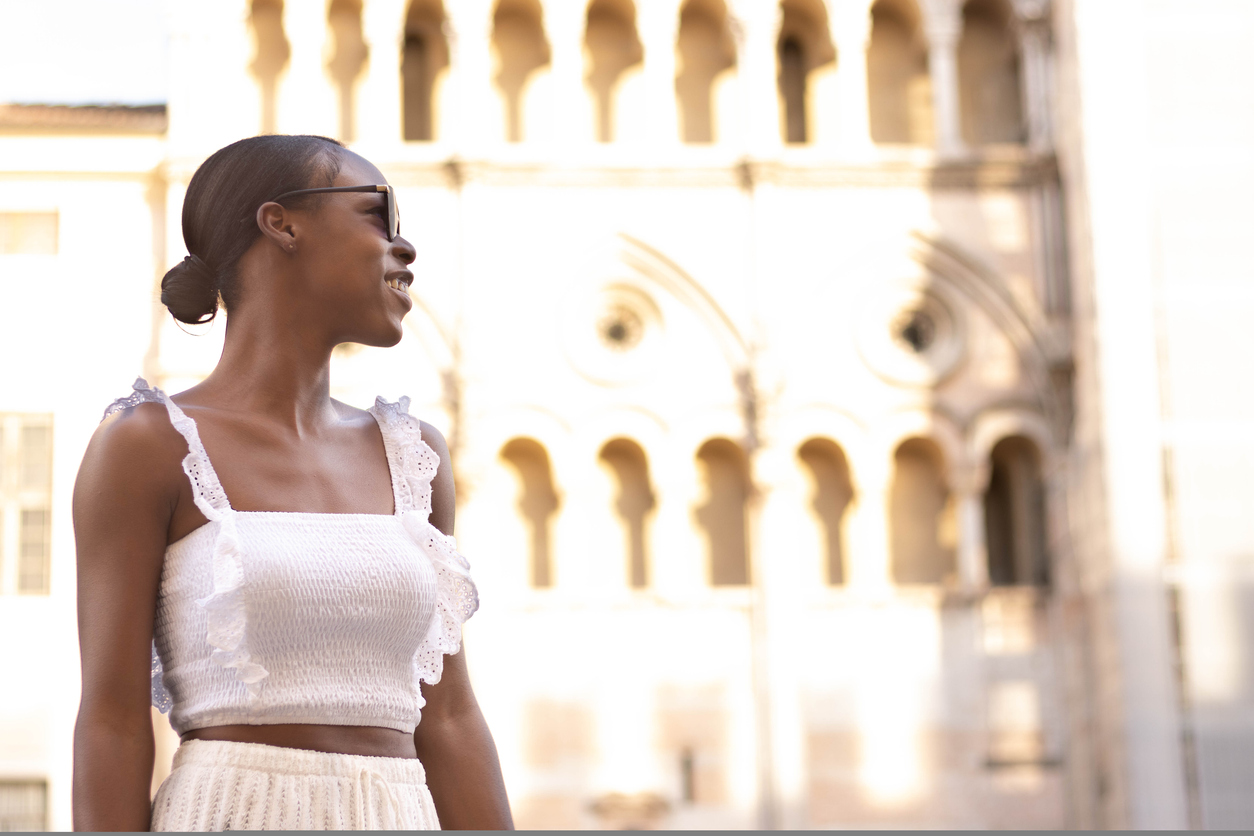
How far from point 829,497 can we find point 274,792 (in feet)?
62.7

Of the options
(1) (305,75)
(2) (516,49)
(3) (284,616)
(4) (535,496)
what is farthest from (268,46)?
(3) (284,616)

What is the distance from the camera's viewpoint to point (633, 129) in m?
21.8

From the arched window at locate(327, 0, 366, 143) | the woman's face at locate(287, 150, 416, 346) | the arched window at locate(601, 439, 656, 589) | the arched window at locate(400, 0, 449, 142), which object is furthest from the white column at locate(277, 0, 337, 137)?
the woman's face at locate(287, 150, 416, 346)

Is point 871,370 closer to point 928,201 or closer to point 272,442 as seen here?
point 928,201

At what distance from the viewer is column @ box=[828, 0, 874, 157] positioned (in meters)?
21.1

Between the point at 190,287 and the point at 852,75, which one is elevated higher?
the point at 852,75

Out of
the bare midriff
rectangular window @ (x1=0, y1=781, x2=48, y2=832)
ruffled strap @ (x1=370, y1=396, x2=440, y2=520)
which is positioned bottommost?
rectangular window @ (x1=0, y1=781, x2=48, y2=832)

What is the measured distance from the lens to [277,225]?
2.22m

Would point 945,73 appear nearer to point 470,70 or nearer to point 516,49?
point 516,49

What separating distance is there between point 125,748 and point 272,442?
1.37ft

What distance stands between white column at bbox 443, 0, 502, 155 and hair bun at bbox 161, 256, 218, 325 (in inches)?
732

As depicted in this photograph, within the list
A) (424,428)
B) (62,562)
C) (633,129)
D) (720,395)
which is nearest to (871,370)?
(720,395)

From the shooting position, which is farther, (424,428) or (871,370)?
(871,370)

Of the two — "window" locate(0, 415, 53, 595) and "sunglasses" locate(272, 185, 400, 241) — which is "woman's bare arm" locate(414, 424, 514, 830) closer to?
"sunglasses" locate(272, 185, 400, 241)
